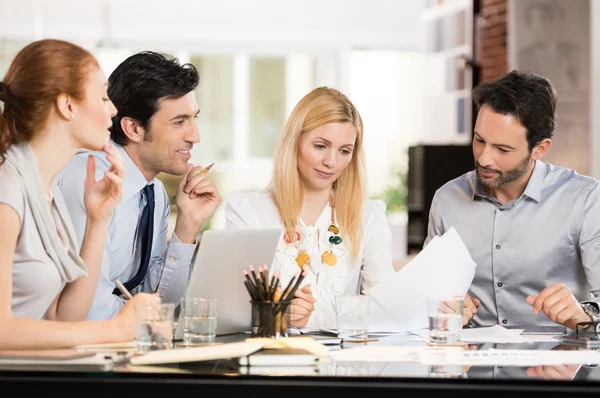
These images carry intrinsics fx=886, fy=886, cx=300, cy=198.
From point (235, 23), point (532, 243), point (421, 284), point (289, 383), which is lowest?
point (289, 383)

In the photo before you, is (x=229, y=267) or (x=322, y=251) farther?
(x=322, y=251)

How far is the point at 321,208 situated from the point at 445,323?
101 cm

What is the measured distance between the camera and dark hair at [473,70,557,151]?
3143mm

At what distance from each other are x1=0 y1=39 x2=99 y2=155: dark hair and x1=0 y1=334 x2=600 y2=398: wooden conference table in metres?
0.70

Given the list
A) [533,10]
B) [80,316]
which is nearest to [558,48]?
[533,10]

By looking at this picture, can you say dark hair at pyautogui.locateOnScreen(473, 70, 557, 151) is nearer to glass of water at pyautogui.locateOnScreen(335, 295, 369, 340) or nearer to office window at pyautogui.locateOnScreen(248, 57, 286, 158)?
glass of water at pyautogui.locateOnScreen(335, 295, 369, 340)

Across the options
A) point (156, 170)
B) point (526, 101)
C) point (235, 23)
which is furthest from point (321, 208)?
point (235, 23)

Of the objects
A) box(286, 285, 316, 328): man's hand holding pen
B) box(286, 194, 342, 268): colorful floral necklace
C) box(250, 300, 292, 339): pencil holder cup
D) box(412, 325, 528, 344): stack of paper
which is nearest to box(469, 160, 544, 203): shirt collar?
box(286, 194, 342, 268): colorful floral necklace

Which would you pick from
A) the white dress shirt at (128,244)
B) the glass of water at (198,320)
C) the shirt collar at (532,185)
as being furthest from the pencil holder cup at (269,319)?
the shirt collar at (532,185)

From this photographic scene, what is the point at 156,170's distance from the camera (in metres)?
3.02

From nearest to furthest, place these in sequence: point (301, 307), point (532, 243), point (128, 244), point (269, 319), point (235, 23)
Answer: point (269, 319), point (301, 307), point (128, 244), point (532, 243), point (235, 23)

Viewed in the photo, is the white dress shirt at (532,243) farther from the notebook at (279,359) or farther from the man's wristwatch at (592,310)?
the notebook at (279,359)

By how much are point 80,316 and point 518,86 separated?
1.74 meters

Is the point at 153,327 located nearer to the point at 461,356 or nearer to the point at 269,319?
the point at 269,319
